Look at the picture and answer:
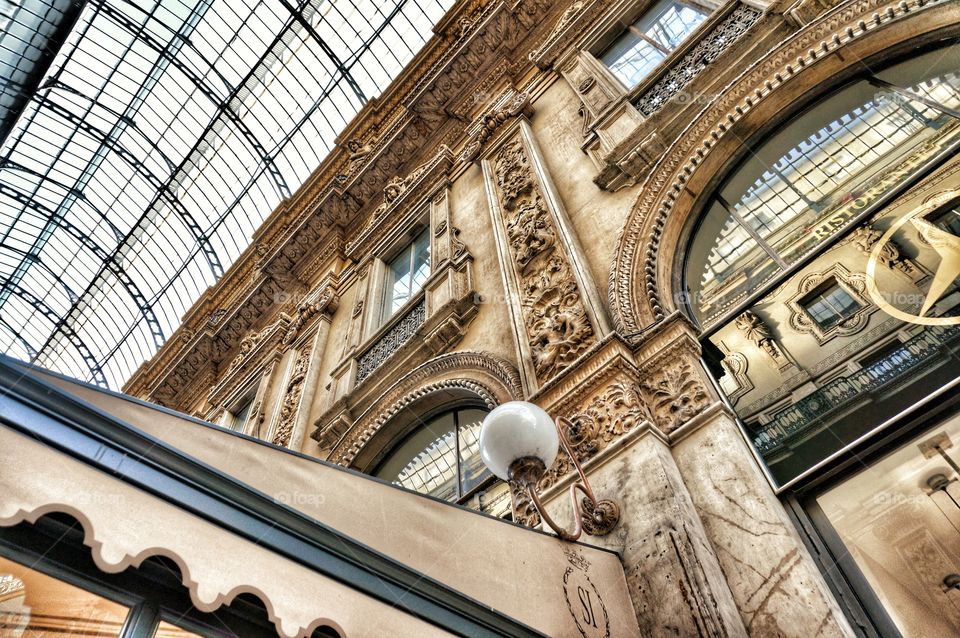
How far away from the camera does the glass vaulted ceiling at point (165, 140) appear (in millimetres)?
11133

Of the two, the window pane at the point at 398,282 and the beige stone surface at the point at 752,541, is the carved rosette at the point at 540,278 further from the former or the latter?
the window pane at the point at 398,282

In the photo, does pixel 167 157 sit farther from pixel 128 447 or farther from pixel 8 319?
pixel 128 447

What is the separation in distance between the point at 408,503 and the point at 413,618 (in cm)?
48

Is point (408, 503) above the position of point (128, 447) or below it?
above

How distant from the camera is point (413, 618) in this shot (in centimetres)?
179

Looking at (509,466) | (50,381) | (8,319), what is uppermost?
(8,319)

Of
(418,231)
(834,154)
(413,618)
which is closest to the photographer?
(413,618)

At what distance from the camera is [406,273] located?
8.05 m

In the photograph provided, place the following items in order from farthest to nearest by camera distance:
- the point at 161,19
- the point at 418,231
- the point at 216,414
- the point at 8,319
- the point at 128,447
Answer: the point at 8,319
the point at 161,19
the point at 216,414
the point at 418,231
the point at 128,447

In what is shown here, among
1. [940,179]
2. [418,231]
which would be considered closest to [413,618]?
[940,179]

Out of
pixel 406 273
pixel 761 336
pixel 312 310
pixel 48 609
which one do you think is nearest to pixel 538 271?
pixel 761 336

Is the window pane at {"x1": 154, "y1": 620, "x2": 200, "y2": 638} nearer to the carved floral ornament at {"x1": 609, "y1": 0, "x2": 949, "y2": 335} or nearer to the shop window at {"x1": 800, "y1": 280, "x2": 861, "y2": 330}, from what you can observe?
the carved floral ornament at {"x1": 609, "y1": 0, "x2": 949, "y2": 335}

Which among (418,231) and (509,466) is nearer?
(509,466)

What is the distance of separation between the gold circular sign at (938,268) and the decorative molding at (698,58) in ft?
7.71
